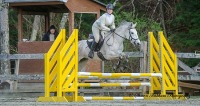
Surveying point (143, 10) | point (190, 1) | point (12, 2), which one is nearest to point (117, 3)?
point (143, 10)

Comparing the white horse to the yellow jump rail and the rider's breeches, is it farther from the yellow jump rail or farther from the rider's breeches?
the yellow jump rail

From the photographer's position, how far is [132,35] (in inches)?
794

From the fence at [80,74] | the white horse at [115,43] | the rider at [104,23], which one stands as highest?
the rider at [104,23]

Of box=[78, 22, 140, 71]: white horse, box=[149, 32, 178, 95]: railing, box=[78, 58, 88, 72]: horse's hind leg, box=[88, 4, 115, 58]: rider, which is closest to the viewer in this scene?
box=[149, 32, 178, 95]: railing

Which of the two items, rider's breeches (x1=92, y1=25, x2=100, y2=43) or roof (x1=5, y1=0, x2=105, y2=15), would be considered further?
roof (x1=5, y1=0, x2=105, y2=15)

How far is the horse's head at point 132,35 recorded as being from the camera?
20.0 metres

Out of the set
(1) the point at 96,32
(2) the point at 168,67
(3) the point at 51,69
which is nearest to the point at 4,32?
(1) the point at 96,32

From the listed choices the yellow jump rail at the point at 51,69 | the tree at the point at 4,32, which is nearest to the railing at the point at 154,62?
the yellow jump rail at the point at 51,69

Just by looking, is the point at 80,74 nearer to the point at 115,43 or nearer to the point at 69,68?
the point at 69,68

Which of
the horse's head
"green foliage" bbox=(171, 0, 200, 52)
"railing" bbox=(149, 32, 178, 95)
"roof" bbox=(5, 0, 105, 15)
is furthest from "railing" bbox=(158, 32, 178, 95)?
"green foliage" bbox=(171, 0, 200, 52)

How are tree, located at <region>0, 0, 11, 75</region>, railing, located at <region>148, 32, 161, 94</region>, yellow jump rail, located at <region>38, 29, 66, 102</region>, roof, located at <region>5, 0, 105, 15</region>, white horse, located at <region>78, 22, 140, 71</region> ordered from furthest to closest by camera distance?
tree, located at <region>0, 0, 11, 75</region>, roof, located at <region>5, 0, 105, 15</region>, white horse, located at <region>78, 22, 140, 71</region>, railing, located at <region>148, 32, 161, 94</region>, yellow jump rail, located at <region>38, 29, 66, 102</region>

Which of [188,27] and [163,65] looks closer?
[163,65]

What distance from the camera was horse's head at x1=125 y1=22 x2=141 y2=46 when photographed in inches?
789

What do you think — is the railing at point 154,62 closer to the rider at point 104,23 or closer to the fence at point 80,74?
the fence at point 80,74
